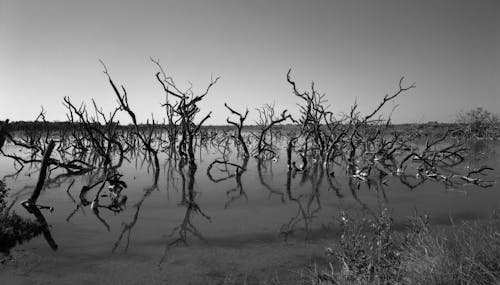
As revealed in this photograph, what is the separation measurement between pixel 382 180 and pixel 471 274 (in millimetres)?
9320

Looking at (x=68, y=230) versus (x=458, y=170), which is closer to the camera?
(x=68, y=230)

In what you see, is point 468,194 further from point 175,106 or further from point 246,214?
point 175,106

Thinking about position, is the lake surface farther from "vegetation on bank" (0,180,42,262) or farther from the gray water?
"vegetation on bank" (0,180,42,262)

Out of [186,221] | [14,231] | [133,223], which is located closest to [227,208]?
[186,221]

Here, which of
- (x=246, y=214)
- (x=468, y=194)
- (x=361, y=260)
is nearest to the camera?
(x=361, y=260)

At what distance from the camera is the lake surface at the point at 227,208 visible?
5816mm

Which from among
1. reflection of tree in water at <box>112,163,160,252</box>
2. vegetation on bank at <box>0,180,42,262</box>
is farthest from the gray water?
vegetation on bank at <box>0,180,42,262</box>

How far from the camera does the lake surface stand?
582 centimetres

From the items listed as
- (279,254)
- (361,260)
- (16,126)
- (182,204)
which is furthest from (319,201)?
(16,126)

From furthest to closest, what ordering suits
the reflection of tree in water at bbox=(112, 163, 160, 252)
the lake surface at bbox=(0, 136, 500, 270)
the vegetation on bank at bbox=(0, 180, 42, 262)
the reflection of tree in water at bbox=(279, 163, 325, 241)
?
1. the reflection of tree in water at bbox=(279, 163, 325, 241)
2. the lake surface at bbox=(0, 136, 500, 270)
3. the reflection of tree in water at bbox=(112, 163, 160, 252)
4. the vegetation on bank at bbox=(0, 180, 42, 262)

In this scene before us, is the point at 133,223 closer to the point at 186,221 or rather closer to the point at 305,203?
the point at 186,221

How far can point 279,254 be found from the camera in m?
5.05

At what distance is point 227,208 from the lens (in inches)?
327

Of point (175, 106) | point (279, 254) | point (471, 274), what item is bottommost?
point (279, 254)
